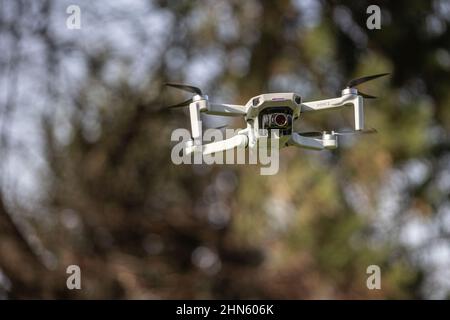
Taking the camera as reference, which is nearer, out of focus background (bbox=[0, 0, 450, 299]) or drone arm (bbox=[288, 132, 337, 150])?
drone arm (bbox=[288, 132, 337, 150])

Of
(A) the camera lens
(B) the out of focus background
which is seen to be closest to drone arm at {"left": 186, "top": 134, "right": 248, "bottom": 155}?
(A) the camera lens

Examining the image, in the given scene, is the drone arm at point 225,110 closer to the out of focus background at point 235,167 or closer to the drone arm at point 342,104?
the drone arm at point 342,104

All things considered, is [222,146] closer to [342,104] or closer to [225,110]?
[225,110]

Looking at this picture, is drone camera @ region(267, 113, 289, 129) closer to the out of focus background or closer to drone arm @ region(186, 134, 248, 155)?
drone arm @ region(186, 134, 248, 155)

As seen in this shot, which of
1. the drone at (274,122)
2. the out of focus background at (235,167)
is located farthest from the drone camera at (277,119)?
the out of focus background at (235,167)

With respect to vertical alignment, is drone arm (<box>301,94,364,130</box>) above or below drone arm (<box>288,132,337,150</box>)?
above

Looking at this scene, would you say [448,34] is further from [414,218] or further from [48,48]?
[48,48]

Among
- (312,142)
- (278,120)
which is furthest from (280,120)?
(312,142)
